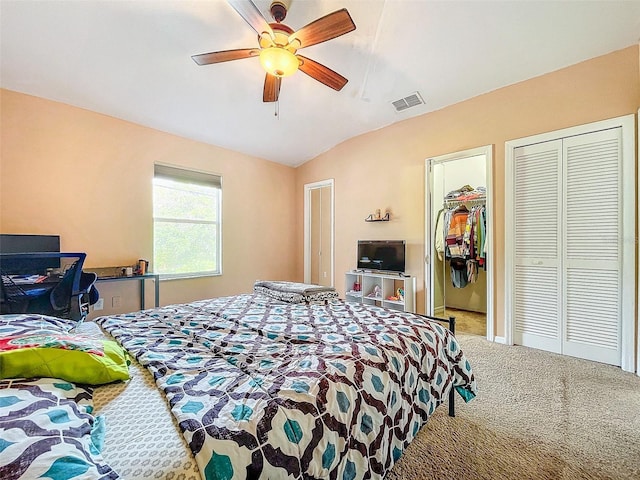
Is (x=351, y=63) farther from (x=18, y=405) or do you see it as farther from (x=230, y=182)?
(x=18, y=405)

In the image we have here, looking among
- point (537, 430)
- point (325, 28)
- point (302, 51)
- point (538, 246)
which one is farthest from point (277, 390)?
point (538, 246)

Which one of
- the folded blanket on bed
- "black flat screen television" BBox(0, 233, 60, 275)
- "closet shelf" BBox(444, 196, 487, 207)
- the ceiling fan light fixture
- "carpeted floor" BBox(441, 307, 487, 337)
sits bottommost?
"carpeted floor" BBox(441, 307, 487, 337)

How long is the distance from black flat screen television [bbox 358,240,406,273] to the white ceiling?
5.76 ft

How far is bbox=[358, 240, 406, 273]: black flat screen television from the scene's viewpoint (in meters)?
3.87

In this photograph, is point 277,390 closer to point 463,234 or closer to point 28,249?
point 28,249

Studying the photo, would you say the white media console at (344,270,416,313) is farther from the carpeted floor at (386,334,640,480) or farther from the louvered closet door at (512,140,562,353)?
the carpeted floor at (386,334,640,480)

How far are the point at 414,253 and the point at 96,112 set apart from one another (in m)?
4.18

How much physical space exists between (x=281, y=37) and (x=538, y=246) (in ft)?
10.0

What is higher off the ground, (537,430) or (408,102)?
(408,102)

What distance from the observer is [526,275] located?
120 inches

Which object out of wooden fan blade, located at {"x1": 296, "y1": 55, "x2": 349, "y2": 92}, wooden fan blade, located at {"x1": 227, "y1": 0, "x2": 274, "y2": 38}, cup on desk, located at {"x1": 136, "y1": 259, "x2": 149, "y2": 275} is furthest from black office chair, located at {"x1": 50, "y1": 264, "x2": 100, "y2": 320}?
wooden fan blade, located at {"x1": 296, "y1": 55, "x2": 349, "y2": 92}

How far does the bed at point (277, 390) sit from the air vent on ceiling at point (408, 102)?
8.74 ft

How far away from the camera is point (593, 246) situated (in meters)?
2.67

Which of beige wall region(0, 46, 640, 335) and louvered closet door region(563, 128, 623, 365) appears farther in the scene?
beige wall region(0, 46, 640, 335)
